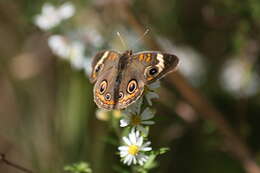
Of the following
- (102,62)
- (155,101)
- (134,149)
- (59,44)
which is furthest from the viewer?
(155,101)

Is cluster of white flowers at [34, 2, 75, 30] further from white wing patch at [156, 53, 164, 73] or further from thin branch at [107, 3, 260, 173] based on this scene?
white wing patch at [156, 53, 164, 73]

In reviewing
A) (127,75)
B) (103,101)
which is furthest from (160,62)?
(103,101)

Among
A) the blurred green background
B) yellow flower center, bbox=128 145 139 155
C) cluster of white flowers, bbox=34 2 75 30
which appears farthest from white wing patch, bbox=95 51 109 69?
cluster of white flowers, bbox=34 2 75 30

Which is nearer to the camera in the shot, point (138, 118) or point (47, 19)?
point (138, 118)

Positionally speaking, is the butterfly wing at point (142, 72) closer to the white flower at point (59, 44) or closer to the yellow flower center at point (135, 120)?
the yellow flower center at point (135, 120)

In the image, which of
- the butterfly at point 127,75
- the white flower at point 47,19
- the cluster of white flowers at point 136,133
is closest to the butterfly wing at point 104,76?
the butterfly at point 127,75

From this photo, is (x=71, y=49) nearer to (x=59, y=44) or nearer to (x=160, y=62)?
(x=59, y=44)
